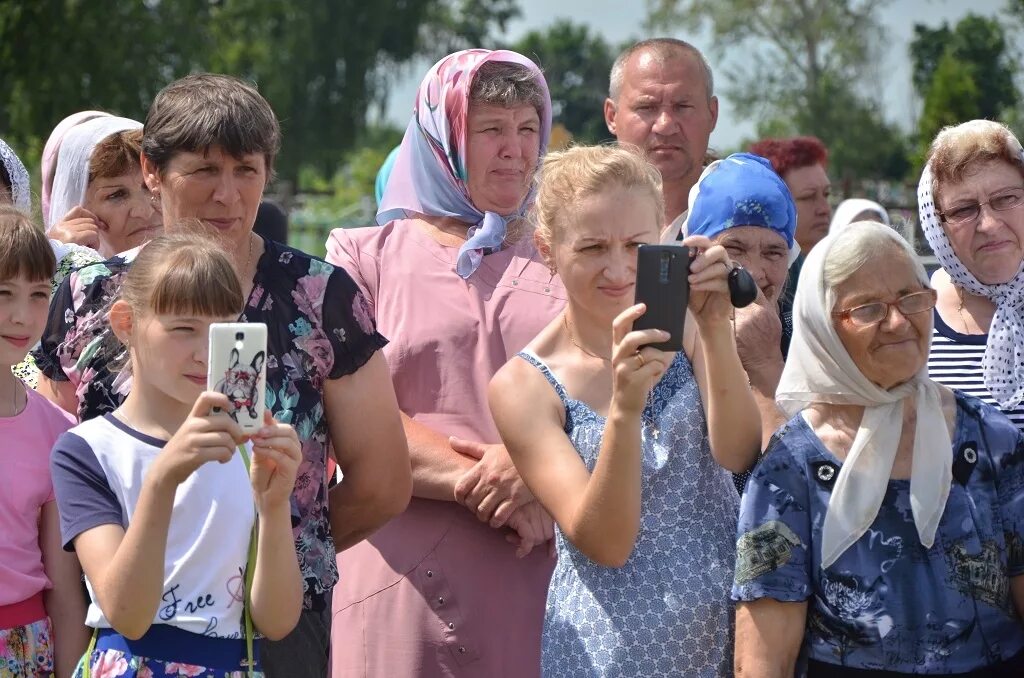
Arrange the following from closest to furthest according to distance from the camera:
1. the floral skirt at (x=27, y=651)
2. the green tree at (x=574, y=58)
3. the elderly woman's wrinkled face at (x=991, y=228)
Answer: the floral skirt at (x=27, y=651)
the elderly woman's wrinkled face at (x=991, y=228)
the green tree at (x=574, y=58)


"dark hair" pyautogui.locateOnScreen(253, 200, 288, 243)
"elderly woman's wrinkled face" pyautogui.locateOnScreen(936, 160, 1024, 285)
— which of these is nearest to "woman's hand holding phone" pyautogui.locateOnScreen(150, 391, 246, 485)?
"elderly woman's wrinkled face" pyautogui.locateOnScreen(936, 160, 1024, 285)

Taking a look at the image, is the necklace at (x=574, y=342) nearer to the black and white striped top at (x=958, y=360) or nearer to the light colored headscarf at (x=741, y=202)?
the light colored headscarf at (x=741, y=202)

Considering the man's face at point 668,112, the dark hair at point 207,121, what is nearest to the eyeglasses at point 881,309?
the dark hair at point 207,121

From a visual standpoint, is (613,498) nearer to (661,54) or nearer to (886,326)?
(886,326)

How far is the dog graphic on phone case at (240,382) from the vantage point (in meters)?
2.54

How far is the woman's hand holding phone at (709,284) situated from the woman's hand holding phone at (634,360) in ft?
0.54

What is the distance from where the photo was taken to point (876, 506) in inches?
114

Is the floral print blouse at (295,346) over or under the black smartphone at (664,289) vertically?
under

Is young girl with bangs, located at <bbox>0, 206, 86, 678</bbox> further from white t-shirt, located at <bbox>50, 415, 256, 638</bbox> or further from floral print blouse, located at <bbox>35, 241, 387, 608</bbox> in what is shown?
white t-shirt, located at <bbox>50, 415, 256, 638</bbox>

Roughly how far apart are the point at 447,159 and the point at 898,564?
171 cm

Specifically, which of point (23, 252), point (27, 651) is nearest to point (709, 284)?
point (23, 252)

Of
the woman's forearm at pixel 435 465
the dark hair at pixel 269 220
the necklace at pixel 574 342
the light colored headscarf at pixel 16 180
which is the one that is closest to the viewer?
the necklace at pixel 574 342

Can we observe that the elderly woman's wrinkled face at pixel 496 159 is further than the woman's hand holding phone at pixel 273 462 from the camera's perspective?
Yes

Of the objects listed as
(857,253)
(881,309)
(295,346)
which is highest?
(857,253)
